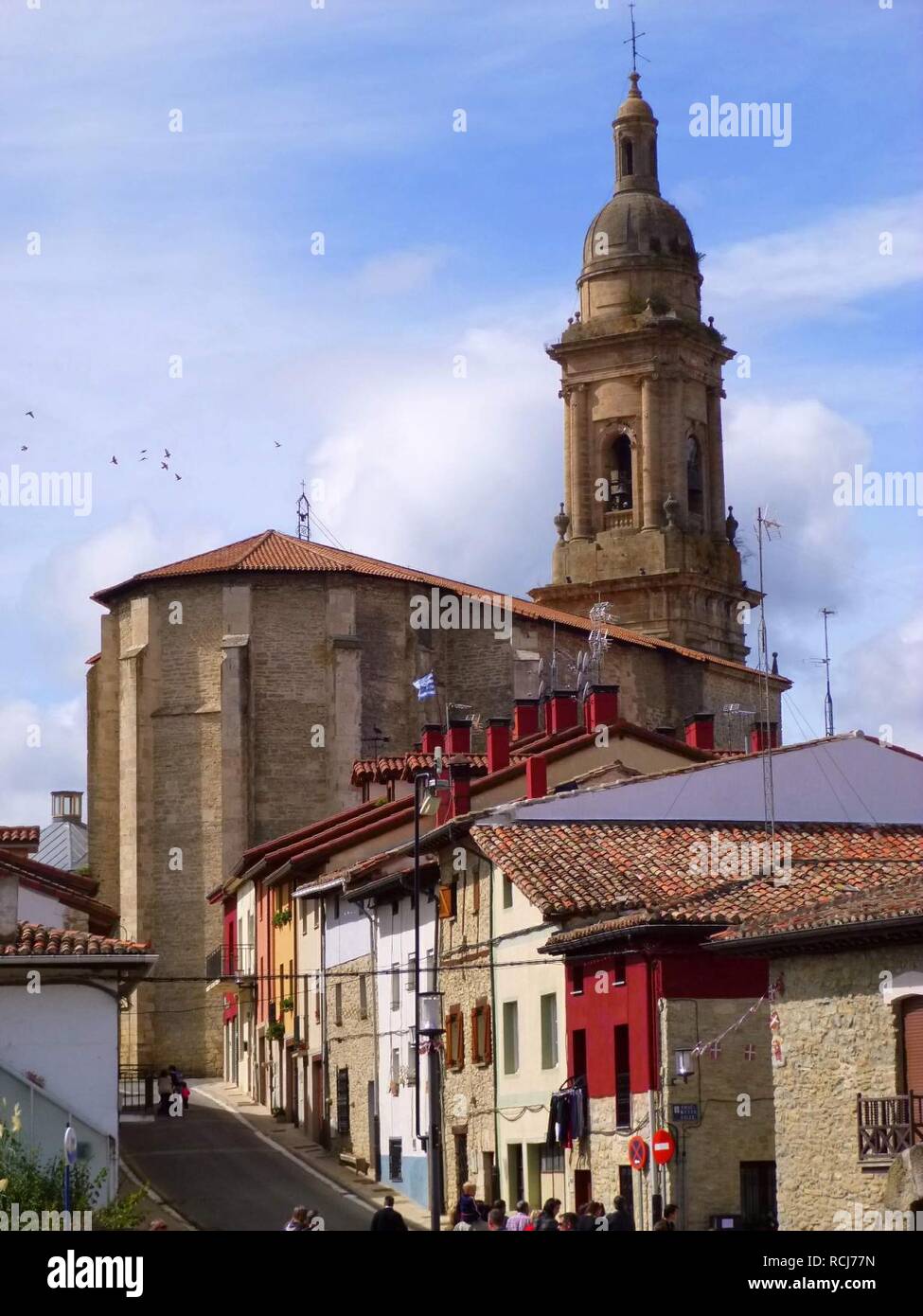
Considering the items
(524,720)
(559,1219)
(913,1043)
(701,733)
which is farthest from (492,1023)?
(524,720)

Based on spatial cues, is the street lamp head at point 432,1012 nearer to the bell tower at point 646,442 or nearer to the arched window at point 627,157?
the bell tower at point 646,442

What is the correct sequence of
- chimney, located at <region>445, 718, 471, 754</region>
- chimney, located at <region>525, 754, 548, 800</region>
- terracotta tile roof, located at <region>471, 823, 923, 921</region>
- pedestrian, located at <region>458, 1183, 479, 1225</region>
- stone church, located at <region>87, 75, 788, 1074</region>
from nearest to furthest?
1. pedestrian, located at <region>458, 1183, 479, 1225</region>
2. terracotta tile roof, located at <region>471, 823, 923, 921</region>
3. chimney, located at <region>525, 754, 548, 800</region>
4. chimney, located at <region>445, 718, 471, 754</region>
5. stone church, located at <region>87, 75, 788, 1074</region>

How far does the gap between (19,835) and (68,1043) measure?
16.0m

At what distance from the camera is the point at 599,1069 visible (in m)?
32.7

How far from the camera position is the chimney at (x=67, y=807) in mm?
107062

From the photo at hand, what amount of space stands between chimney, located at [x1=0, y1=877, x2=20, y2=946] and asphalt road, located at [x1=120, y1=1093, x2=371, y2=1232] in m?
5.22

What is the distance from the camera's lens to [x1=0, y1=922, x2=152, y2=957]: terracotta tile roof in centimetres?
3091

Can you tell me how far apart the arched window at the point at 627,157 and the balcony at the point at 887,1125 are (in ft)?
251

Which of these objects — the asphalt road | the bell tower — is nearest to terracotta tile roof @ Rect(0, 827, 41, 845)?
the asphalt road

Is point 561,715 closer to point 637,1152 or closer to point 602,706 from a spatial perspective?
point 602,706

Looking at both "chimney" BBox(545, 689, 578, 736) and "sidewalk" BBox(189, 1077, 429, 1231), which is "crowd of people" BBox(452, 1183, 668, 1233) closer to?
"sidewalk" BBox(189, 1077, 429, 1231)

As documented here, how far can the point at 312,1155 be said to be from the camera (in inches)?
1774
